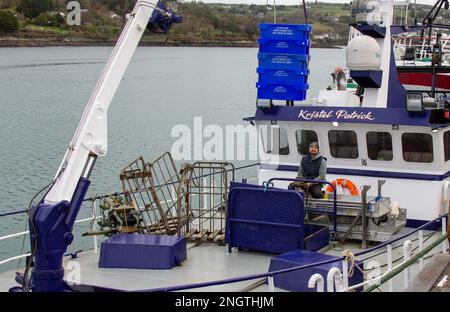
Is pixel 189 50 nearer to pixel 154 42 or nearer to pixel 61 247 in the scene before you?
pixel 154 42

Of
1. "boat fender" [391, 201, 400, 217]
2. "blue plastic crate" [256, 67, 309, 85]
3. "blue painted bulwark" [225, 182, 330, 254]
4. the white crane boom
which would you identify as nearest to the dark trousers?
"blue painted bulwark" [225, 182, 330, 254]

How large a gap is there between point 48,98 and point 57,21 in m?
20.0

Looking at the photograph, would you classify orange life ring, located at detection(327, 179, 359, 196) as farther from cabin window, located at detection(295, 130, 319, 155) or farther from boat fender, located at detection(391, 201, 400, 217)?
boat fender, located at detection(391, 201, 400, 217)

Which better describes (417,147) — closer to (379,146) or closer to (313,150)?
(379,146)

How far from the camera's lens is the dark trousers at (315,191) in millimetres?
13039

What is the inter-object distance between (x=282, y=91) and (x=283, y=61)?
22.9 inches

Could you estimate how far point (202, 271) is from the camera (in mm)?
Result: 11602

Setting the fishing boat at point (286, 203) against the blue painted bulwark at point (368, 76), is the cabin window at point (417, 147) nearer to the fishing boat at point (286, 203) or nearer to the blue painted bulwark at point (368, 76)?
the fishing boat at point (286, 203)

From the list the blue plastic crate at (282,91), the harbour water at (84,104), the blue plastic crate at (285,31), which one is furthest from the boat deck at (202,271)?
the harbour water at (84,104)

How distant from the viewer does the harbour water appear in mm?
30942

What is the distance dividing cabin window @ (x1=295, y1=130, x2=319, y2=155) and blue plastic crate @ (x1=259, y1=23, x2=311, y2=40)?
6.18ft

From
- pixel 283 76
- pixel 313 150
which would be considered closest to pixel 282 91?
pixel 283 76

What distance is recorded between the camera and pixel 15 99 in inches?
2207
